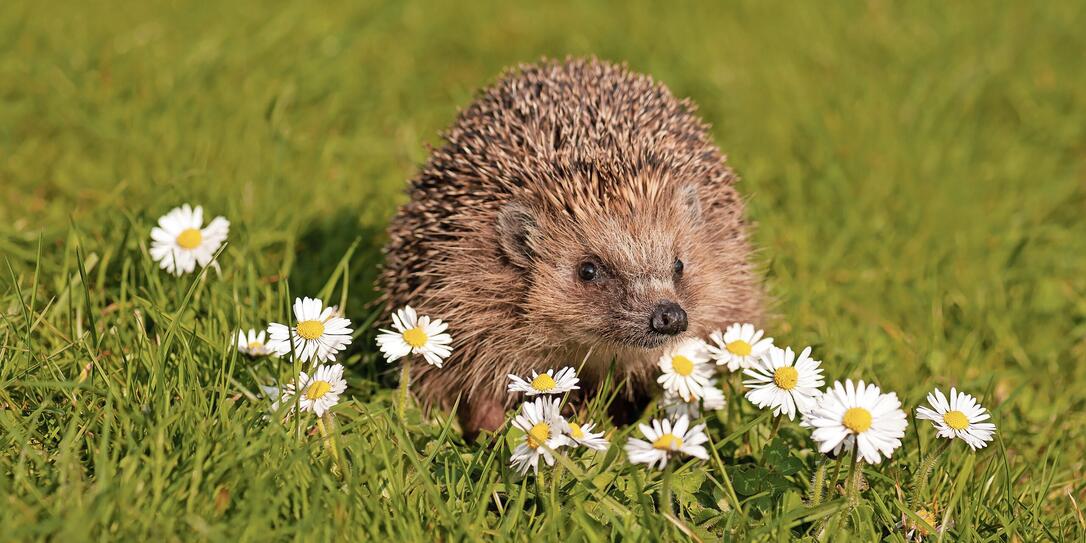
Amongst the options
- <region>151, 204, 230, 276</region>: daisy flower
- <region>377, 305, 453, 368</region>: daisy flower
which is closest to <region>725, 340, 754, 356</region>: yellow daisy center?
<region>377, 305, 453, 368</region>: daisy flower

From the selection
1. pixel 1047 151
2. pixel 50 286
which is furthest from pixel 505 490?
pixel 1047 151

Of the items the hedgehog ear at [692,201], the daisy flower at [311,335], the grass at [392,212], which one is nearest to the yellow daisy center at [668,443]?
the grass at [392,212]

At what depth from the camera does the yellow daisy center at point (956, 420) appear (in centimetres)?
308

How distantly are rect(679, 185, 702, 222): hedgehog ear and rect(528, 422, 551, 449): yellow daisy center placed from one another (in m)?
1.25

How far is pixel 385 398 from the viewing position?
3.81 meters

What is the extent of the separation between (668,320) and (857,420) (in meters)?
0.79

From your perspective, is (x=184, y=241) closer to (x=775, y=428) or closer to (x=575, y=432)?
(x=575, y=432)

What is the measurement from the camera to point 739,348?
3566 mm

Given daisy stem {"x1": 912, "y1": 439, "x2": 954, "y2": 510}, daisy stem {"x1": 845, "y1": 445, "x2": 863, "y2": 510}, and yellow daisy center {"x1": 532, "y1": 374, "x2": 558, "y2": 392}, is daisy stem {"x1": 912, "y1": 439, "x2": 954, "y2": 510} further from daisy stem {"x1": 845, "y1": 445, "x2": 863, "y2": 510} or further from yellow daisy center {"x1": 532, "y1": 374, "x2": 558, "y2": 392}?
yellow daisy center {"x1": 532, "y1": 374, "x2": 558, "y2": 392}

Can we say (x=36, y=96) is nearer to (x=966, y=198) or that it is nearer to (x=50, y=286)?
(x=50, y=286)

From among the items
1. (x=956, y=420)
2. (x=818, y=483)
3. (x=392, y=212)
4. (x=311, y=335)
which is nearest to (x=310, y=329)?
(x=311, y=335)

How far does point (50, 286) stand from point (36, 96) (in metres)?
2.15

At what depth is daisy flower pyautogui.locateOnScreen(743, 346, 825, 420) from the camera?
319cm

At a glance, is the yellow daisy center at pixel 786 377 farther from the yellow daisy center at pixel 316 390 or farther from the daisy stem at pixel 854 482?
the yellow daisy center at pixel 316 390
